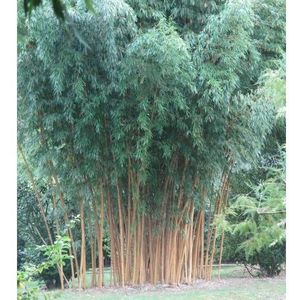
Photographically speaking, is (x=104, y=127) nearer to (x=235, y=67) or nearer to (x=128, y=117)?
(x=128, y=117)

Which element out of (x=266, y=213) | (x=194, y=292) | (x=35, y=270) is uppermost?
(x=266, y=213)

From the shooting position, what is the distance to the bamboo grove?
11.6 ft

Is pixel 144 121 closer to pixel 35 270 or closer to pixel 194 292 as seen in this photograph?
pixel 35 270

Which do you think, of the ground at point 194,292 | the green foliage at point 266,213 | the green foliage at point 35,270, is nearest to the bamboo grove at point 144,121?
the ground at point 194,292

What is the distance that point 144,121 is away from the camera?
359 cm

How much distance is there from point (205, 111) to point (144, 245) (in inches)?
49.2

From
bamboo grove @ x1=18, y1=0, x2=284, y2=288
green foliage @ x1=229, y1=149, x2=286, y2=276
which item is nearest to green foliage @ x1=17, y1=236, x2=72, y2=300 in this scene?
green foliage @ x1=229, y1=149, x2=286, y2=276

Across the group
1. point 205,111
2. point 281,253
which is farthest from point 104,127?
point 281,253

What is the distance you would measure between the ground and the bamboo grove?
12 cm

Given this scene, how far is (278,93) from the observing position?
9.08 ft

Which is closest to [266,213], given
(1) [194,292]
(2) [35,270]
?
(2) [35,270]

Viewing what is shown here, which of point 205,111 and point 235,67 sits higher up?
point 235,67

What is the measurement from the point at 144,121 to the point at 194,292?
1.40 meters

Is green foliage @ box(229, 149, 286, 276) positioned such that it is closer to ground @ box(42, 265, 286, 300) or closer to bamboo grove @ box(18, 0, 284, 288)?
bamboo grove @ box(18, 0, 284, 288)
